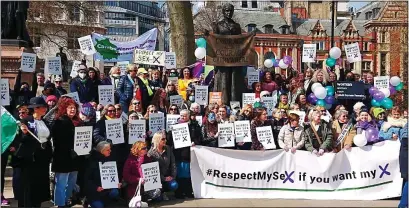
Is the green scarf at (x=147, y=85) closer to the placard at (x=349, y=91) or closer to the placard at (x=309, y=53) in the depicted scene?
the placard at (x=349, y=91)

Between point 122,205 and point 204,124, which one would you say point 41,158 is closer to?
point 122,205

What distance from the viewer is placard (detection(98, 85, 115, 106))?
11.2m

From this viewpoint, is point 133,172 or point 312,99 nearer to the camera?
point 133,172

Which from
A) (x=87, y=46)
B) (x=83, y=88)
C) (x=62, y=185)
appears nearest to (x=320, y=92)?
(x=83, y=88)

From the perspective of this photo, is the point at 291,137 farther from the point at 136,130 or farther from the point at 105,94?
the point at 105,94

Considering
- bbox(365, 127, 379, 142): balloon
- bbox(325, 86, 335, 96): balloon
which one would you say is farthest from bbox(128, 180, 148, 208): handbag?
bbox(325, 86, 335, 96): balloon

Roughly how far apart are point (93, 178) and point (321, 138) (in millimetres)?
3943

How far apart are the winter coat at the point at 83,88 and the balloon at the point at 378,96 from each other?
19.1 ft

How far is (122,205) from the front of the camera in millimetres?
9617

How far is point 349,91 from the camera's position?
41.5 ft

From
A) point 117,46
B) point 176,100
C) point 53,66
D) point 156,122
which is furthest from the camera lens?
point 117,46

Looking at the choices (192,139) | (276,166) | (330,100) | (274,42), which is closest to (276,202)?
(276,166)

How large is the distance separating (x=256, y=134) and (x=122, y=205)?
8.65 ft

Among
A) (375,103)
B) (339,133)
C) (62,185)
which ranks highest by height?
(375,103)
